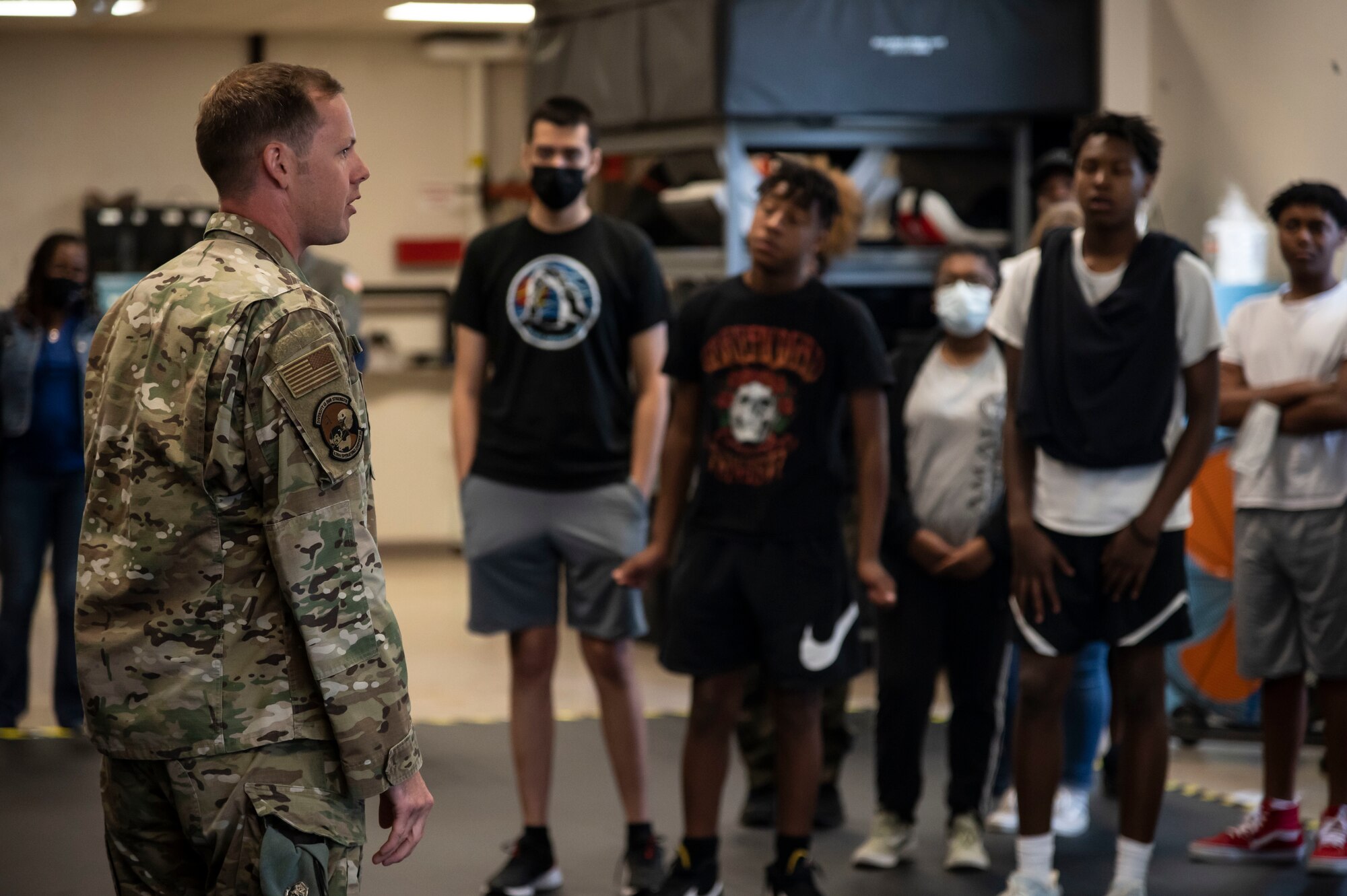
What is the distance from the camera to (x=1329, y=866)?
3547mm

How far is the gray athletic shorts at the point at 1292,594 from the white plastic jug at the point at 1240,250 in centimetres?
137

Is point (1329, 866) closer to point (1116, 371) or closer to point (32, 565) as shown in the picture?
point (1116, 371)

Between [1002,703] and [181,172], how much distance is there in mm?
6620

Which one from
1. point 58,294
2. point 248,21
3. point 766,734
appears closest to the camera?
point 766,734

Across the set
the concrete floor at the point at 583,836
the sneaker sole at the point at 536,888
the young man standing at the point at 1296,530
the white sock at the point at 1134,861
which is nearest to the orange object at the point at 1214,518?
the concrete floor at the point at 583,836

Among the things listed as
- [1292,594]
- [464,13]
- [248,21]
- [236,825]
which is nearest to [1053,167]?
[1292,594]

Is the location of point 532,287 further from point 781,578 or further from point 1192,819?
A: point 1192,819

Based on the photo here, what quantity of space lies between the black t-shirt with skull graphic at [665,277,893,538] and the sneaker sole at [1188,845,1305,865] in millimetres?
1387

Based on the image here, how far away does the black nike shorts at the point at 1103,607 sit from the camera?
3074mm

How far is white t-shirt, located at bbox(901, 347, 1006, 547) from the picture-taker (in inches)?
143

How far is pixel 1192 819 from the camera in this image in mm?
4062

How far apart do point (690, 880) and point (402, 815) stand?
57.7 inches

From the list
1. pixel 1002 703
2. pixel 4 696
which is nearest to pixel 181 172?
pixel 4 696

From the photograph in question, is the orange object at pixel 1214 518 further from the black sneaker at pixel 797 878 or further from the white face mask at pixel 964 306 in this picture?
the black sneaker at pixel 797 878
